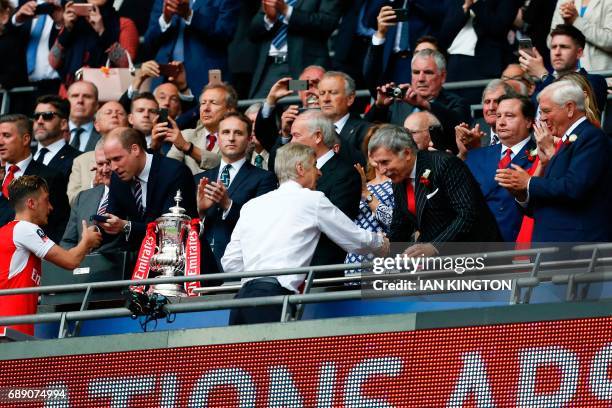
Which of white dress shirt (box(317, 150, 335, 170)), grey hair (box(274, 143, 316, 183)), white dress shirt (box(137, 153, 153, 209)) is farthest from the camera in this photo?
white dress shirt (box(137, 153, 153, 209))

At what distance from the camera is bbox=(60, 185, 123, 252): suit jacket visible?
1489 cm

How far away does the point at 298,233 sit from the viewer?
479 inches

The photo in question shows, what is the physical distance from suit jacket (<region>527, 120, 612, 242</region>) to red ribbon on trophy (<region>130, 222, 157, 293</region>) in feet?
10.2

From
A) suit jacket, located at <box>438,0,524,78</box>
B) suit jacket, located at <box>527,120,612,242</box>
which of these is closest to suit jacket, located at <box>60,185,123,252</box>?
suit jacket, located at <box>438,0,524,78</box>

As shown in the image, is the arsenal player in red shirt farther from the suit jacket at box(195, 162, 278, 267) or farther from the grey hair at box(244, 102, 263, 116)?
the grey hair at box(244, 102, 263, 116)

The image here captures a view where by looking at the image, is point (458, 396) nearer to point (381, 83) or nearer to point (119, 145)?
point (119, 145)

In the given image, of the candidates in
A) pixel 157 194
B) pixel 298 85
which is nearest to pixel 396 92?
pixel 298 85

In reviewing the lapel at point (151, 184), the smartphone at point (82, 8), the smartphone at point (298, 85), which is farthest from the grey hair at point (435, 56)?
the smartphone at point (82, 8)

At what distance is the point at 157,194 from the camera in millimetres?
14352

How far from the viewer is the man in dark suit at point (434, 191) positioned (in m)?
12.4

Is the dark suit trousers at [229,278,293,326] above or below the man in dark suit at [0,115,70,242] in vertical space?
below

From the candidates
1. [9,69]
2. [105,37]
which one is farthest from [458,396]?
[9,69]

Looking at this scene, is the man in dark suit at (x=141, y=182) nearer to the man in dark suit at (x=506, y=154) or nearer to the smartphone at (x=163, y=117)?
the smartphone at (x=163, y=117)

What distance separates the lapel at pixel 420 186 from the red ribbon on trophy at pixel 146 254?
2213 millimetres
